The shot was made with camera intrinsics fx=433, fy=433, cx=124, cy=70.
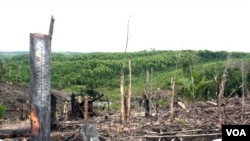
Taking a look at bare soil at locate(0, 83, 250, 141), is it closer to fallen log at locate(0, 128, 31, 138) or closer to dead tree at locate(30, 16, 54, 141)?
fallen log at locate(0, 128, 31, 138)

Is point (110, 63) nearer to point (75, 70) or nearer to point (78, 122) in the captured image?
point (75, 70)

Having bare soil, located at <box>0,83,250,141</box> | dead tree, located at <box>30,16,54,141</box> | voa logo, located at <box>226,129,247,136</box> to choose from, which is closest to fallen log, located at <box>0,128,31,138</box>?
bare soil, located at <box>0,83,250,141</box>

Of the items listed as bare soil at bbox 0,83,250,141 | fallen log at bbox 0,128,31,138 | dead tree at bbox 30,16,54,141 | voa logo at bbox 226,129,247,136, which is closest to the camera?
voa logo at bbox 226,129,247,136

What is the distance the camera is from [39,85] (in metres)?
4.42

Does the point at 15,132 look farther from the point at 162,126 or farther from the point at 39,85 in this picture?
the point at 162,126

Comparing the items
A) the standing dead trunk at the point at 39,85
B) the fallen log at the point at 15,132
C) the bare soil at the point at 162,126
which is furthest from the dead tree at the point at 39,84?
the fallen log at the point at 15,132

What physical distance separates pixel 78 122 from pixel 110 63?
22452 mm

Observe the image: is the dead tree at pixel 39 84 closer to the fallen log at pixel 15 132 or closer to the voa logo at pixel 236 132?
the fallen log at pixel 15 132

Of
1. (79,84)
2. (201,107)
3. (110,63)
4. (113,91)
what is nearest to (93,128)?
(201,107)

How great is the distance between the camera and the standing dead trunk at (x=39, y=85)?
441 cm

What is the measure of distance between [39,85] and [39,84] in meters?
0.01

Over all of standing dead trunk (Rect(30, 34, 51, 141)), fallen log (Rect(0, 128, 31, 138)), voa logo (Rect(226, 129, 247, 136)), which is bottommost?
fallen log (Rect(0, 128, 31, 138))

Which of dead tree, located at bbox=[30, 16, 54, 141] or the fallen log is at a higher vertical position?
dead tree, located at bbox=[30, 16, 54, 141]

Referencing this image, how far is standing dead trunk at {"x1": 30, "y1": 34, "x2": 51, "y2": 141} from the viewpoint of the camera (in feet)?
14.5
